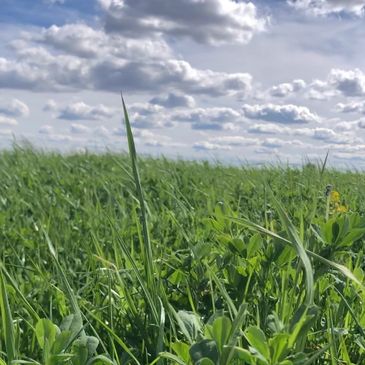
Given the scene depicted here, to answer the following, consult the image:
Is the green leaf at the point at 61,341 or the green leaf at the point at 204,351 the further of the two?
the green leaf at the point at 61,341

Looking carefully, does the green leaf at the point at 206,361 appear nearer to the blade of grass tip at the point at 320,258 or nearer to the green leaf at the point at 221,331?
the green leaf at the point at 221,331

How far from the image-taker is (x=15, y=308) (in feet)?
6.75

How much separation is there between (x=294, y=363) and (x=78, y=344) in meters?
0.46

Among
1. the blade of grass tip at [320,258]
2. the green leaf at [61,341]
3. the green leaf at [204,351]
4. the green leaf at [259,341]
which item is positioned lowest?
the green leaf at [61,341]

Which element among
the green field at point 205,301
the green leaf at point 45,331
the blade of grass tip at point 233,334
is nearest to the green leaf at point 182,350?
the green field at point 205,301

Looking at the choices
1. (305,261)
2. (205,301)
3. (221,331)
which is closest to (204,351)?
(221,331)

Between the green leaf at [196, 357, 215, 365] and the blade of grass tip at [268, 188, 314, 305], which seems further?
the blade of grass tip at [268, 188, 314, 305]

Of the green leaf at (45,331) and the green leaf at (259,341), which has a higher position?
the green leaf at (259,341)

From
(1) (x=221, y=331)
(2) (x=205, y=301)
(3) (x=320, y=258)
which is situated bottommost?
(2) (x=205, y=301)

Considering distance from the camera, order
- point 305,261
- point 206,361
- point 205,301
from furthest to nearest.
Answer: point 205,301
point 305,261
point 206,361

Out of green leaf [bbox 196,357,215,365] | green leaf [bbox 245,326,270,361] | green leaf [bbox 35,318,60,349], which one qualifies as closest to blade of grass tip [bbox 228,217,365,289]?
green leaf [bbox 245,326,270,361]

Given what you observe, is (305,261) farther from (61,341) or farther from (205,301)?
(205,301)

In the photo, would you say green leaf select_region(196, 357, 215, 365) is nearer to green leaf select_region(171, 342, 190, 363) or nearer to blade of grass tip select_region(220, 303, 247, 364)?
blade of grass tip select_region(220, 303, 247, 364)

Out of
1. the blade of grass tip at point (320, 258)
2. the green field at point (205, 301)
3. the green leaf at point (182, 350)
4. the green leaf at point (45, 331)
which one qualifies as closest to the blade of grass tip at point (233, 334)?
the green field at point (205, 301)
